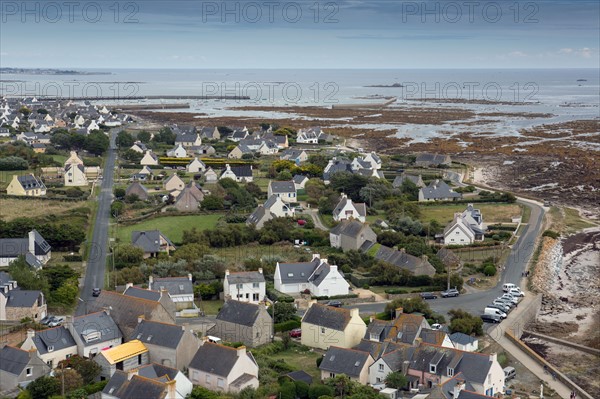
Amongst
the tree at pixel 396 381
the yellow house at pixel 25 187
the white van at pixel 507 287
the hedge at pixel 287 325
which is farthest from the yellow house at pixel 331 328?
the yellow house at pixel 25 187

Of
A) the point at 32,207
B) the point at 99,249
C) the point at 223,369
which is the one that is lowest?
the point at 223,369

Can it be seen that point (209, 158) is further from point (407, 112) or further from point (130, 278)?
point (407, 112)

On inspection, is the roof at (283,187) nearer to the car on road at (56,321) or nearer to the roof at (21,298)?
the roof at (21,298)

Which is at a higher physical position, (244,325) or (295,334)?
(244,325)

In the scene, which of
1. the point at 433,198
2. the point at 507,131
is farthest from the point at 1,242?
the point at 507,131

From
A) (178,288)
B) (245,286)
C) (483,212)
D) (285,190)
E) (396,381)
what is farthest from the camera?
(285,190)

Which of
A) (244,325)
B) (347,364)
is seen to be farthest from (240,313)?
(347,364)

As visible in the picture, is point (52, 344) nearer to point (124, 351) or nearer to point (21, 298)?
point (124, 351)
